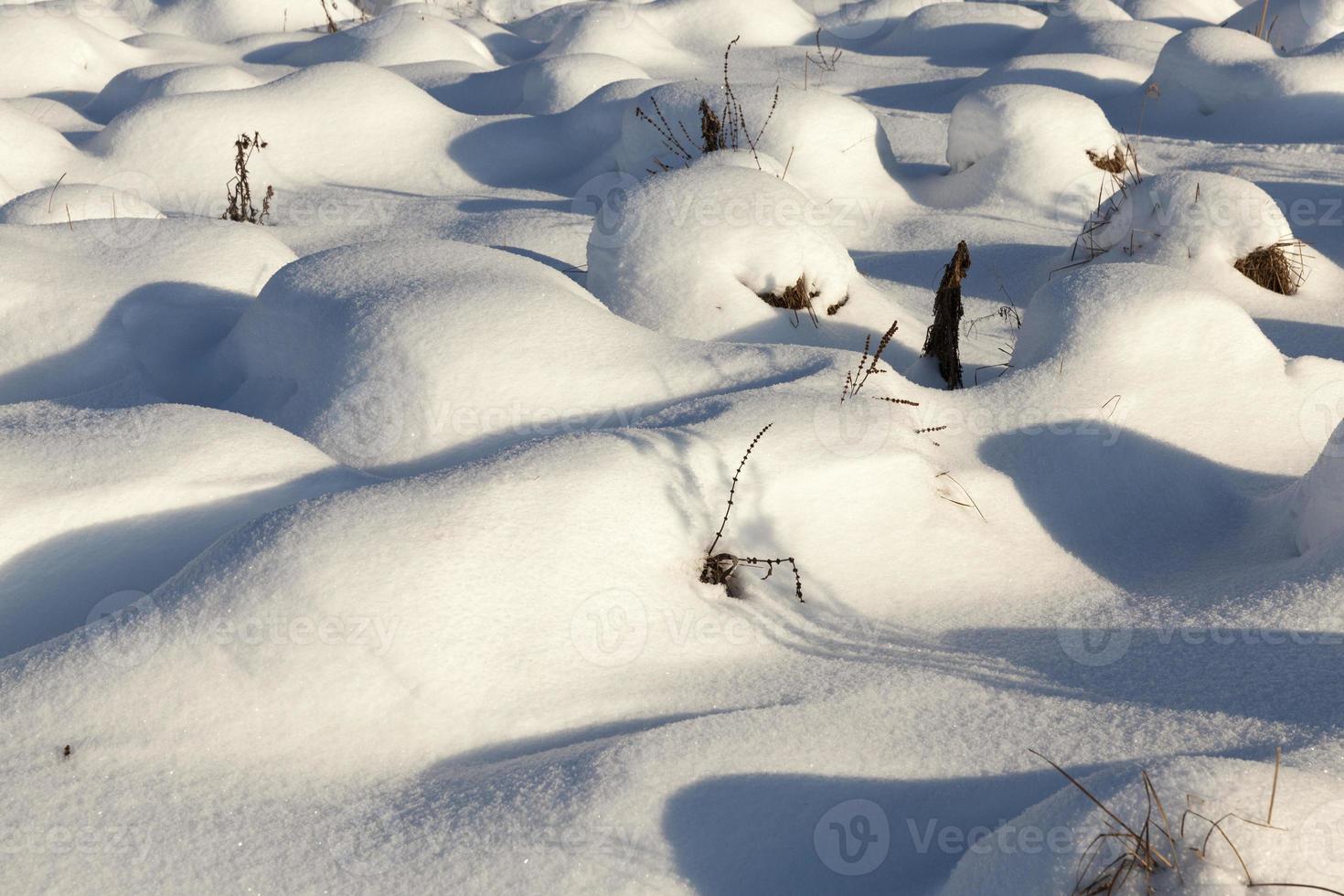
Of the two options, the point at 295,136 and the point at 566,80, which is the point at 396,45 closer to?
the point at 566,80

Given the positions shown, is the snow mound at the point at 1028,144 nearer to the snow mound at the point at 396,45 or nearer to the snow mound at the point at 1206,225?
the snow mound at the point at 1206,225

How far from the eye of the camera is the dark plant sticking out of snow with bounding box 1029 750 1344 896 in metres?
1.45

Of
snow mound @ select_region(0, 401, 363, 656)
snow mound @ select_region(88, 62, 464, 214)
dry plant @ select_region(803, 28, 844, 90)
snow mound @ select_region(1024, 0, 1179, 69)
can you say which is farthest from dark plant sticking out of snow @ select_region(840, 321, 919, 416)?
snow mound @ select_region(1024, 0, 1179, 69)

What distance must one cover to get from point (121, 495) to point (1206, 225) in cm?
400

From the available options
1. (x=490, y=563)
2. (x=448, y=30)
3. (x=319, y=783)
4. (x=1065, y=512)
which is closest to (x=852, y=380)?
(x=1065, y=512)

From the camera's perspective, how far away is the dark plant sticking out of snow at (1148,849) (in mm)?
1448

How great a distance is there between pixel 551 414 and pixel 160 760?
1355mm

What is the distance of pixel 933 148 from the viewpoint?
6363 mm

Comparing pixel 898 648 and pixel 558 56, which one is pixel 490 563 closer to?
pixel 898 648
